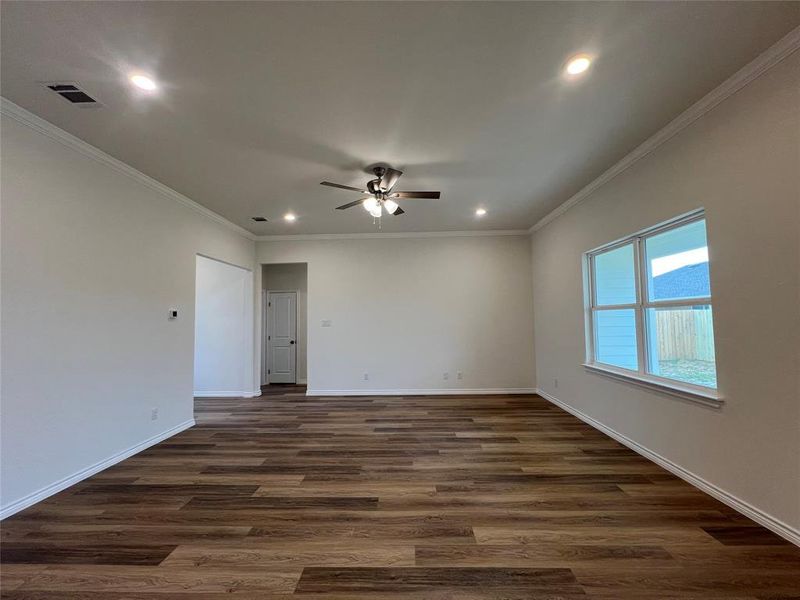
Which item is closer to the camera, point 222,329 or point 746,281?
point 746,281

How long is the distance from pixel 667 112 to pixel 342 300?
4.71 meters

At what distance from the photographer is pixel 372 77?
6.71 feet

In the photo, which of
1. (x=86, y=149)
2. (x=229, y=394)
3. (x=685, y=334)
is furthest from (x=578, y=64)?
(x=229, y=394)

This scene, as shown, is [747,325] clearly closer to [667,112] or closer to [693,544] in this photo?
[693,544]

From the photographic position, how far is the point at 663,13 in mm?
1635

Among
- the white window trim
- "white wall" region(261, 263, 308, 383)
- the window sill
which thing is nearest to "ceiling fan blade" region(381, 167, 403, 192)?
the white window trim

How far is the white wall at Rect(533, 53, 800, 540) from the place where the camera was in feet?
6.16

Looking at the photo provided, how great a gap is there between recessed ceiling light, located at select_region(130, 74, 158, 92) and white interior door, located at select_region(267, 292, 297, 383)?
5.18 metres

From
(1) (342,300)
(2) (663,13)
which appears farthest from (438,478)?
(1) (342,300)

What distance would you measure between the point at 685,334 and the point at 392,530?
2.71 metres

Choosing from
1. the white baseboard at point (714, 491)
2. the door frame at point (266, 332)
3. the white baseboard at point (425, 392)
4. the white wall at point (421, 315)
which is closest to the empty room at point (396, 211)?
the white baseboard at point (714, 491)

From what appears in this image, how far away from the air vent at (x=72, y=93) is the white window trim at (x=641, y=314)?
4260 millimetres

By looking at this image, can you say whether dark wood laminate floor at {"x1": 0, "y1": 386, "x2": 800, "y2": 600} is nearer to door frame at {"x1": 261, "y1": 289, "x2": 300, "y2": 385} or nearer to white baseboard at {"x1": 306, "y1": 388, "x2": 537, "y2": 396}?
white baseboard at {"x1": 306, "y1": 388, "x2": 537, "y2": 396}

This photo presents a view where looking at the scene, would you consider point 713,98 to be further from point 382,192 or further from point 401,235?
point 401,235
